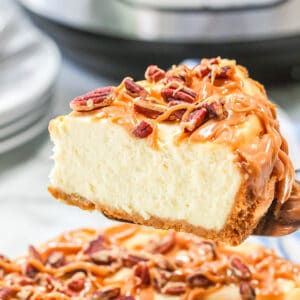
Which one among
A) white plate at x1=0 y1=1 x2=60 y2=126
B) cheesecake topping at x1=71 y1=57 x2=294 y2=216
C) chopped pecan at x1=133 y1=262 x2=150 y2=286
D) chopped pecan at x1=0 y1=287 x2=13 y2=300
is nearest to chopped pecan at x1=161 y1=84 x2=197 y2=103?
cheesecake topping at x1=71 y1=57 x2=294 y2=216

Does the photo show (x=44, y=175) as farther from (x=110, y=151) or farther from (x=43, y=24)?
(x=110, y=151)

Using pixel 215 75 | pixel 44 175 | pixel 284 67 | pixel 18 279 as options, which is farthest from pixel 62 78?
pixel 215 75

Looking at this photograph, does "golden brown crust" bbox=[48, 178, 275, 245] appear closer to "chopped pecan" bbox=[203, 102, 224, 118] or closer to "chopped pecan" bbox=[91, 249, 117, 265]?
"chopped pecan" bbox=[203, 102, 224, 118]

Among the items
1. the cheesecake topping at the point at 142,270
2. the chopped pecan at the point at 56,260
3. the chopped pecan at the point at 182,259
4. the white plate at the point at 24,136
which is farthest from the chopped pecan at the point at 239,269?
the white plate at the point at 24,136

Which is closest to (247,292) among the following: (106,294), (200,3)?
(106,294)

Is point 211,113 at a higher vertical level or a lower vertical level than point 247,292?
higher

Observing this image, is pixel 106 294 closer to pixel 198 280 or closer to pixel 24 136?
pixel 198 280

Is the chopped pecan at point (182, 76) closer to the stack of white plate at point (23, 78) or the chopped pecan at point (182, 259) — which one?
the chopped pecan at point (182, 259)
